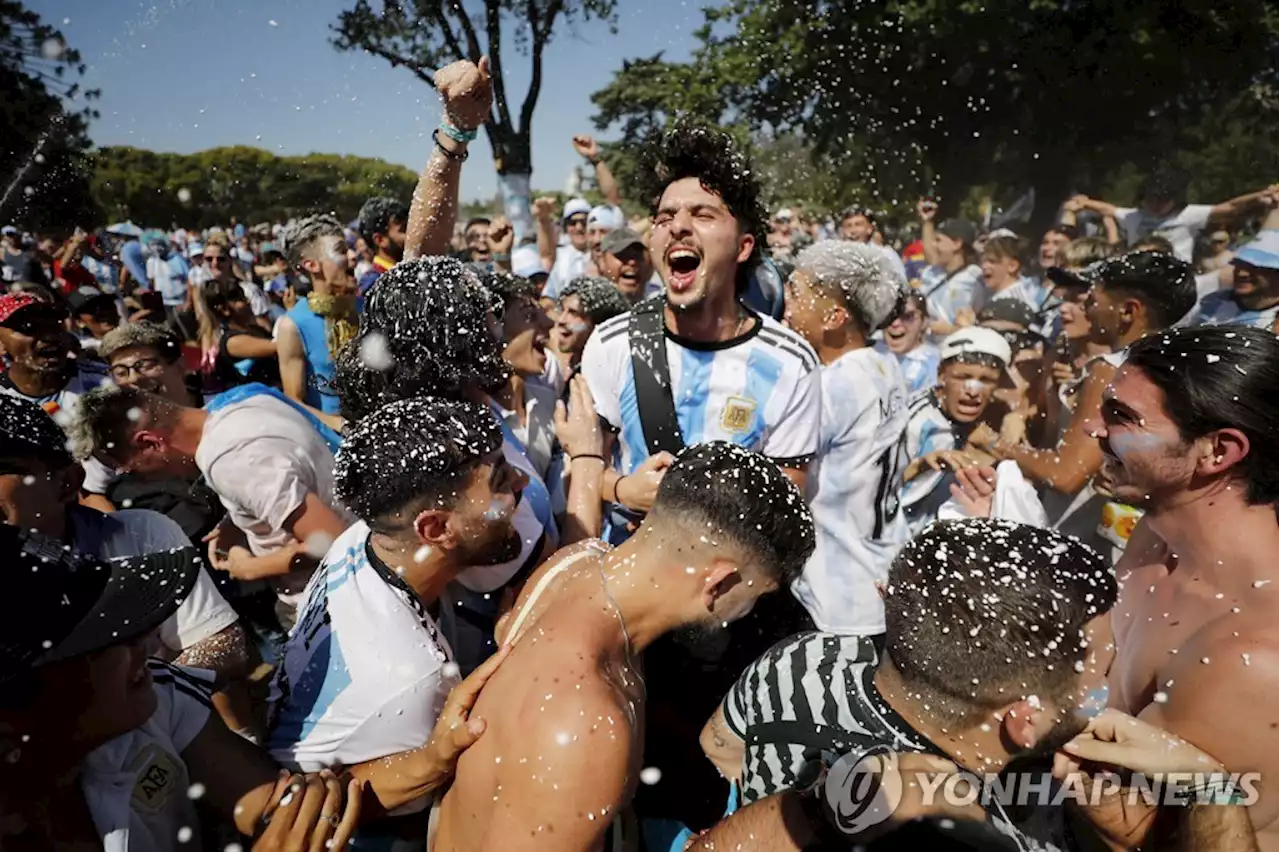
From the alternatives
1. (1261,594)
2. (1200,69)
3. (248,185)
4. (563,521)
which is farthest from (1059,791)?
(1200,69)

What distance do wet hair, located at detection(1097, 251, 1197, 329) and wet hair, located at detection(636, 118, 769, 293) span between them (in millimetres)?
1942

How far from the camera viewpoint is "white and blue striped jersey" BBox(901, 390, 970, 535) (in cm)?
356

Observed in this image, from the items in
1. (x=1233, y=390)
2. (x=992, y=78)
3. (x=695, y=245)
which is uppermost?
(x=992, y=78)

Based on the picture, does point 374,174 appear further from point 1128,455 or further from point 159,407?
point 1128,455

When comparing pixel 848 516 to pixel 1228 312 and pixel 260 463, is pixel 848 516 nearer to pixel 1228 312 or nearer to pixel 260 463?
pixel 260 463

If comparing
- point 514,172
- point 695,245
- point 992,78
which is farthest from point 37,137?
point 992,78

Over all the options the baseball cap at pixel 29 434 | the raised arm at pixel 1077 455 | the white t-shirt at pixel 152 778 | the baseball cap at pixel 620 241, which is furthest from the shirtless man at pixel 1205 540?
the baseball cap at pixel 620 241

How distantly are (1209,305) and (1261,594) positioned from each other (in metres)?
4.04

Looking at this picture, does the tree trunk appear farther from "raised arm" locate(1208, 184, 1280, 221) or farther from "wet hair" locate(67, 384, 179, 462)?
"raised arm" locate(1208, 184, 1280, 221)

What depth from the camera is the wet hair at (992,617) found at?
58.0 inches

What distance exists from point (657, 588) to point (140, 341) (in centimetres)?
332

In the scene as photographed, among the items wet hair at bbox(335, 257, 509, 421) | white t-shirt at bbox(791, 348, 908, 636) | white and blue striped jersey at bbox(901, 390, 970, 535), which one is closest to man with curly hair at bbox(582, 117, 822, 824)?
white t-shirt at bbox(791, 348, 908, 636)

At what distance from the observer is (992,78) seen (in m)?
18.6

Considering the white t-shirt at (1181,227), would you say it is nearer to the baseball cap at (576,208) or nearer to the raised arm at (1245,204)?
the raised arm at (1245,204)
